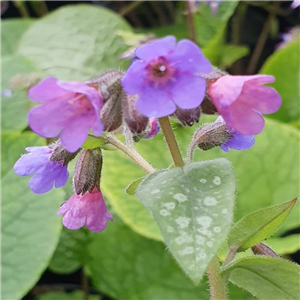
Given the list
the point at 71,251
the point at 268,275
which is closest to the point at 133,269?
the point at 71,251

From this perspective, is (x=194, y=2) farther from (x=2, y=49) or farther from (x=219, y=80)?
(x=219, y=80)

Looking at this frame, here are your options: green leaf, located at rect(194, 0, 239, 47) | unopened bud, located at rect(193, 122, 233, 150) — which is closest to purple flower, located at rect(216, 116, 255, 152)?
unopened bud, located at rect(193, 122, 233, 150)

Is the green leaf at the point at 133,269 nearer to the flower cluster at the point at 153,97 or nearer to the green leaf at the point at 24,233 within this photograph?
the green leaf at the point at 24,233

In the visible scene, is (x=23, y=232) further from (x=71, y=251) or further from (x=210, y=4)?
(x=210, y=4)

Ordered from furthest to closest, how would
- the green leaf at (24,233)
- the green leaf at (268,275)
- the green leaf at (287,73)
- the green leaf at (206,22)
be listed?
the green leaf at (206,22) < the green leaf at (287,73) < the green leaf at (24,233) < the green leaf at (268,275)

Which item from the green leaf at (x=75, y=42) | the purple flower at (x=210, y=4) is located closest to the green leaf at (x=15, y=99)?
the green leaf at (x=75, y=42)

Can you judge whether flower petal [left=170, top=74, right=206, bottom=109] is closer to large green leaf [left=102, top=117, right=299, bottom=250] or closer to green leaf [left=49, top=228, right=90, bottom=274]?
large green leaf [left=102, top=117, right=299, bottom=250]

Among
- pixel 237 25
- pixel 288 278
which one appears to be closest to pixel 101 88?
pixel 288 278
